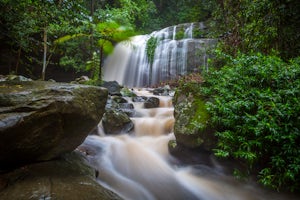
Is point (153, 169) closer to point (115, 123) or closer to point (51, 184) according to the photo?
point (115, 123)

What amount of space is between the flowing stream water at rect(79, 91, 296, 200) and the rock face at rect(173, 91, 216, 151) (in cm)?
43

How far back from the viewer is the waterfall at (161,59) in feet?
43.1

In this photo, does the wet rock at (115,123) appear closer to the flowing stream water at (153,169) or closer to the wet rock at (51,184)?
the flowing stream water at (153,169)

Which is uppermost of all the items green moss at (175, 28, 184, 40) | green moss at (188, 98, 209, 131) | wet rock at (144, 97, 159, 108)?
green moss at (175, 28, 184, 40)

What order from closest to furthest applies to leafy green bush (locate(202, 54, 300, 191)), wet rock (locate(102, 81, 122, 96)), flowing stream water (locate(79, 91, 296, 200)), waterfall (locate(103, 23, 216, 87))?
leafy green bush (locate(202, 54, 300, 191)) < flowing stream water (locate(79, 91, 296, 200)) < wet rock (locate(102, 81, 122, 96)) < waterfall (locate(103, 23, 216, 87))

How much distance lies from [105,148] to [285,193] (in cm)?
322

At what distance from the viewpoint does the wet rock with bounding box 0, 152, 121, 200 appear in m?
2.27

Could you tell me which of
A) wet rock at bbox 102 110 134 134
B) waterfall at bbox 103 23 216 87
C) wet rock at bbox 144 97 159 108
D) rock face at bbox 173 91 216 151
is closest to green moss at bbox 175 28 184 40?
waterfall at bbox 103 23 216 87

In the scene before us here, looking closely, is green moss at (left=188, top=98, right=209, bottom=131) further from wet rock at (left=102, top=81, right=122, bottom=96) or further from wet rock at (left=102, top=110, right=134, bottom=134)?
wet rock at (left=102, top=81, right=122, bottom=96)

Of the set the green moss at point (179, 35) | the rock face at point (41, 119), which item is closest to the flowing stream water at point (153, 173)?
the rock face at point (41, 119)

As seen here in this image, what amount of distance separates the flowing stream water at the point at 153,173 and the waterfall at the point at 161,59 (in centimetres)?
815

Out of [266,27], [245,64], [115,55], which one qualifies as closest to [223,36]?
[266,27]

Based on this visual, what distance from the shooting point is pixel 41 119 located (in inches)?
103

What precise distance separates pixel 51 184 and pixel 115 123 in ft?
10.3
